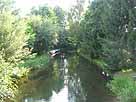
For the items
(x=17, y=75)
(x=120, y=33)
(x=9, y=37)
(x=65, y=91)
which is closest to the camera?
(x=120, y=33)

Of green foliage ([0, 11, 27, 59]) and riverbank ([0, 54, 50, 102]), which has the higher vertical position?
green foliage ([0, 11, 27, 59])

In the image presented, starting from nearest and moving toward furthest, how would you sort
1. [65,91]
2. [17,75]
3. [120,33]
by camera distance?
[120,33] → [65,91] → [17,75]

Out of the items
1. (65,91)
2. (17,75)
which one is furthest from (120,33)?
(17,75)

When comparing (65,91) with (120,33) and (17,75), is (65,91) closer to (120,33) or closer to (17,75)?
(17,75)

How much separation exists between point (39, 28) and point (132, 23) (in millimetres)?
33346

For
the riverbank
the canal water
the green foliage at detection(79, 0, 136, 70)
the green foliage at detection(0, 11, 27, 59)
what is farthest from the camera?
the green foliage at detection(0, 11, 27, 59)

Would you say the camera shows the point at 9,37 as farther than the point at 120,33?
Yes

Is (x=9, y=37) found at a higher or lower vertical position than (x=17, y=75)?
higher

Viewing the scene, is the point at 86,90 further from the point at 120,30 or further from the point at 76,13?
the point at 76,13

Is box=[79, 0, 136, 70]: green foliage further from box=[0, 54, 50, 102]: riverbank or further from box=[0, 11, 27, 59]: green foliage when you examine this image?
box=[0, 54, 50, 102]: riverbank

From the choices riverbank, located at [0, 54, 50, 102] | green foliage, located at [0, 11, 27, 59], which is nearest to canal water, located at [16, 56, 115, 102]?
riverbank, located at [0, 54, 50, 102]

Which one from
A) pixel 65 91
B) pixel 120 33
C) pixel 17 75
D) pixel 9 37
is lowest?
pixel 65 91

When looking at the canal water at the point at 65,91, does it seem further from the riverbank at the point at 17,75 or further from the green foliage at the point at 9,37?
A: the green foliage at the point at 9,37

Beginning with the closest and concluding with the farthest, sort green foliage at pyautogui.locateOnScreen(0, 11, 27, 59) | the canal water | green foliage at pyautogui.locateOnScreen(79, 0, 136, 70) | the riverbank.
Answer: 1. the riverbank
2. the canal water
3. green foliage at pyautogui.locateOnScreen(79, 0, 136, 70)
4. green foliage at pyautogui.locateOnScreen(0, 11, 27, 59)
